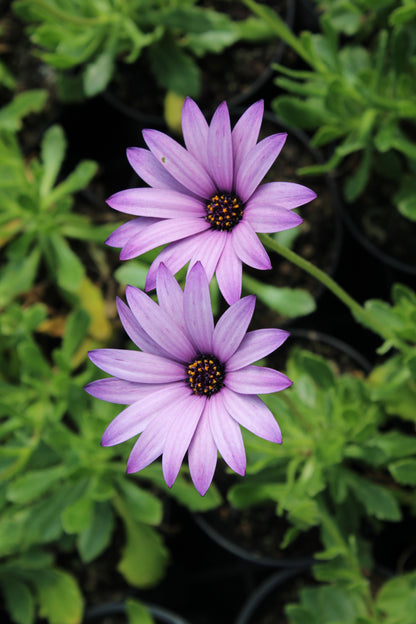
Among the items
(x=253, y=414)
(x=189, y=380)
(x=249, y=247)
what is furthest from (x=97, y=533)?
(x=249, y=247)

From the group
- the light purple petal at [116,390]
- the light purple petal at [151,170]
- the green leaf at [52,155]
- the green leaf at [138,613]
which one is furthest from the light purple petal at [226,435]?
the green leaf at [52,155]

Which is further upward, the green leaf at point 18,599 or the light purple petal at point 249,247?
the light purple petal at point 249,247

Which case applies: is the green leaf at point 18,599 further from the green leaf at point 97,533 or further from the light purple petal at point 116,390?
the light purple petal at point 116,390

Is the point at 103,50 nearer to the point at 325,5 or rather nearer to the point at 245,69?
the point at 245,69

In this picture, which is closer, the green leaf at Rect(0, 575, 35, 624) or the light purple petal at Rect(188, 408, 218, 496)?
the light purple petal at Rect(188, 408, 218, 496)

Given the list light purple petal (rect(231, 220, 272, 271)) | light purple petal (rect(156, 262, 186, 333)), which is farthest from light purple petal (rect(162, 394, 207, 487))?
light purple petal (rect(231, 220, 272, 271))

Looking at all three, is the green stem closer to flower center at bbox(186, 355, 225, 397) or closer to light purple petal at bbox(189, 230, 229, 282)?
light purple petal at bbox(189, 230, 229, 282)
